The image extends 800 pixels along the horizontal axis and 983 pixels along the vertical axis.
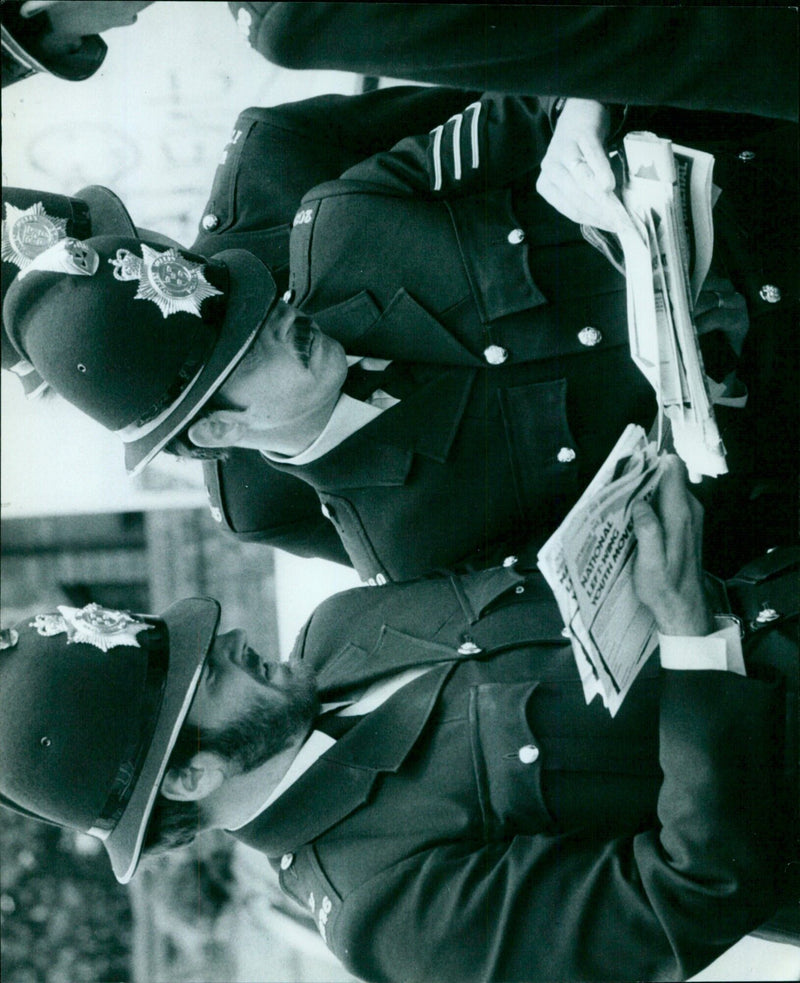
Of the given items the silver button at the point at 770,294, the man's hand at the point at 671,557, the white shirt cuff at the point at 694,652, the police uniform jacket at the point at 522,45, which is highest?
the police uniform jacket at the point at 522,45

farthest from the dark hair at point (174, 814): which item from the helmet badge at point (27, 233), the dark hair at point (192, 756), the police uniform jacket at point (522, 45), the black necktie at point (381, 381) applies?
the police uniform jacket at point (522, 45)

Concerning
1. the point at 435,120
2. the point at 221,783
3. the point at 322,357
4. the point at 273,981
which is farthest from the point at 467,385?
the point at 273,981

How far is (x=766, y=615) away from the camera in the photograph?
936mm

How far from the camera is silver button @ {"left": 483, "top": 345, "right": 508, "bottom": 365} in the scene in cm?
103

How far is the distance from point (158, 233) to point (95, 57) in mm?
407

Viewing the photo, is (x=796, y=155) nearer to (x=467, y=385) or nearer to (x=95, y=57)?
(x=467, y=385)

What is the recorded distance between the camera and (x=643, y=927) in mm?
847

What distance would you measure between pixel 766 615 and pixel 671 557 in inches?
5.0

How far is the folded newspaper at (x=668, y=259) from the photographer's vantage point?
0.77m

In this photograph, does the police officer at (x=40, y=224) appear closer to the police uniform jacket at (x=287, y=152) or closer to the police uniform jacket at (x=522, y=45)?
the police uniform jacket at (x=287, y=152)

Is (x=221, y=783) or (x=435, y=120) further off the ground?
(x=435, y=120)

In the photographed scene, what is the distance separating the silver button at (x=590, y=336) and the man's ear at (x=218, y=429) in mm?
337

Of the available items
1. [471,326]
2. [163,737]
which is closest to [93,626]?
[163,737]

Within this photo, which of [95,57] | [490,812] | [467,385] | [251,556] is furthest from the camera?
[251,556]
